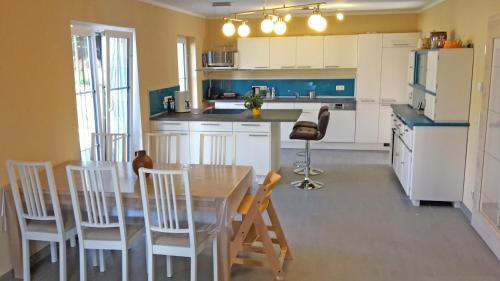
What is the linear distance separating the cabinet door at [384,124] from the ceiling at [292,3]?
165 cm

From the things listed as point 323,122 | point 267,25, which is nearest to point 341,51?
point 323,122

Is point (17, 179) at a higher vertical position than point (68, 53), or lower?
lower

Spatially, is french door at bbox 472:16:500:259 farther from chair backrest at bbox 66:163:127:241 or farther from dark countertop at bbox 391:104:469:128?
chair backrest at bbox 66:163:127:241

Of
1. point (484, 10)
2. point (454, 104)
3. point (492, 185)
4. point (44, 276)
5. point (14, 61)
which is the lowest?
point (44, 276)

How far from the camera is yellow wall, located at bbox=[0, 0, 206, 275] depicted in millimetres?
3408

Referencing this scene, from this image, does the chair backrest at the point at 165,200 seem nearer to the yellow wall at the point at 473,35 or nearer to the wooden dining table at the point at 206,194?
the wooden dining table at the point at 206,194

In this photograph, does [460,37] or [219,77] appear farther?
[219,77]

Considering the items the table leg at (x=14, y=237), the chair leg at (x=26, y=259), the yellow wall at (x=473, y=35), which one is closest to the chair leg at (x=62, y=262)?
the chair leg at (x=26, y=259)

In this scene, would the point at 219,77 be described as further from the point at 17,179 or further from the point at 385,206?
the point at 17,179

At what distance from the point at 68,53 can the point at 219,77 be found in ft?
15.5

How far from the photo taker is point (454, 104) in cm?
481

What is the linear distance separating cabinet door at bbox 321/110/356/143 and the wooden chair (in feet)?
14.6

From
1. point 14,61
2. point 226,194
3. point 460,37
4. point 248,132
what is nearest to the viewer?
point 226,194

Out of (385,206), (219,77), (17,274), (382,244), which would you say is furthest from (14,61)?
(219,77)
